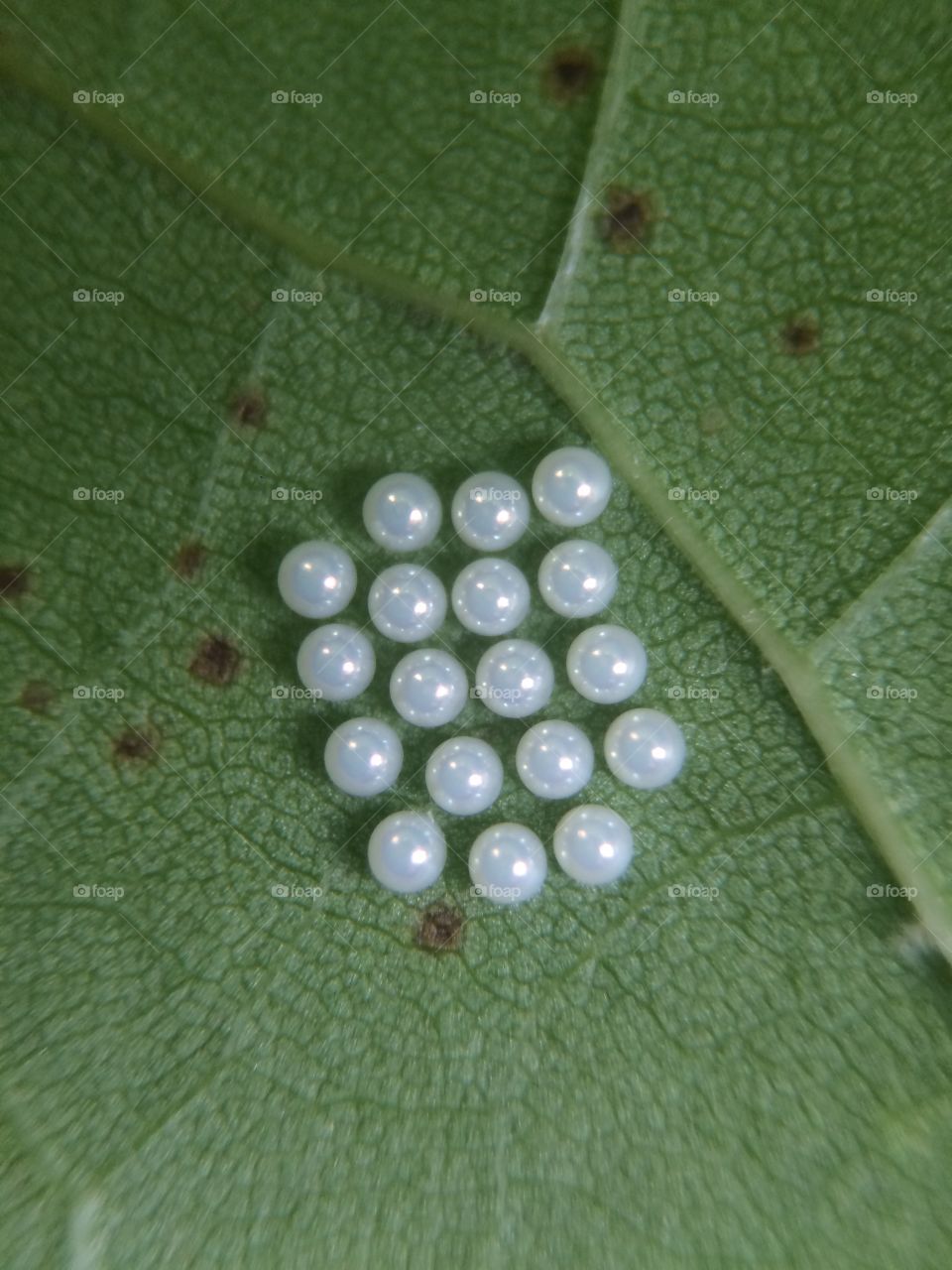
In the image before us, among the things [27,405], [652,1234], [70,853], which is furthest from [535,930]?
[27,405]

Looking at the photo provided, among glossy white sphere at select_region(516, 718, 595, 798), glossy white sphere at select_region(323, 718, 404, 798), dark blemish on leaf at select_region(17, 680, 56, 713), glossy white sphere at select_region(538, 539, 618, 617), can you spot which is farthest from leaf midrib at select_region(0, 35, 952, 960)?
dark blemish on leaf at select_region(17, 680, 56, 713)

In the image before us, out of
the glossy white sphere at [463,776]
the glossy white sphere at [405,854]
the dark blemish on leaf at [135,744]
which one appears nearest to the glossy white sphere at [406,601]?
the glossy white sphere at [463,776]

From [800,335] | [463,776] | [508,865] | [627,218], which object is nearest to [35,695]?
[463,776]

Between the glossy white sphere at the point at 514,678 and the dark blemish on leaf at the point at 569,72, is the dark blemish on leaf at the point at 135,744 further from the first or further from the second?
the dark blemish on leaf at the point at 569,72

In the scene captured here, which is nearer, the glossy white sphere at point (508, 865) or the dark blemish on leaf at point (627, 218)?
the dark blemish on leaf at point (627, 218)

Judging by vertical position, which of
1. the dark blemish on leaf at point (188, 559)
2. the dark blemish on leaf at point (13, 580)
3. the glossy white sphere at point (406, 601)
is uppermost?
the glossy white sphere at point (406, 601)

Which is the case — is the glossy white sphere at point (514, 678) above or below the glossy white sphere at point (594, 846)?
above

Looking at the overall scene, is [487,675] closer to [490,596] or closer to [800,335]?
[490,596]

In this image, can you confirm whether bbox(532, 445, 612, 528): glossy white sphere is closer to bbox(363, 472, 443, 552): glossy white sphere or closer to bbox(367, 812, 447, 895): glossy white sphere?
bbox(363, 472, 443, 552): glossy white sphere
